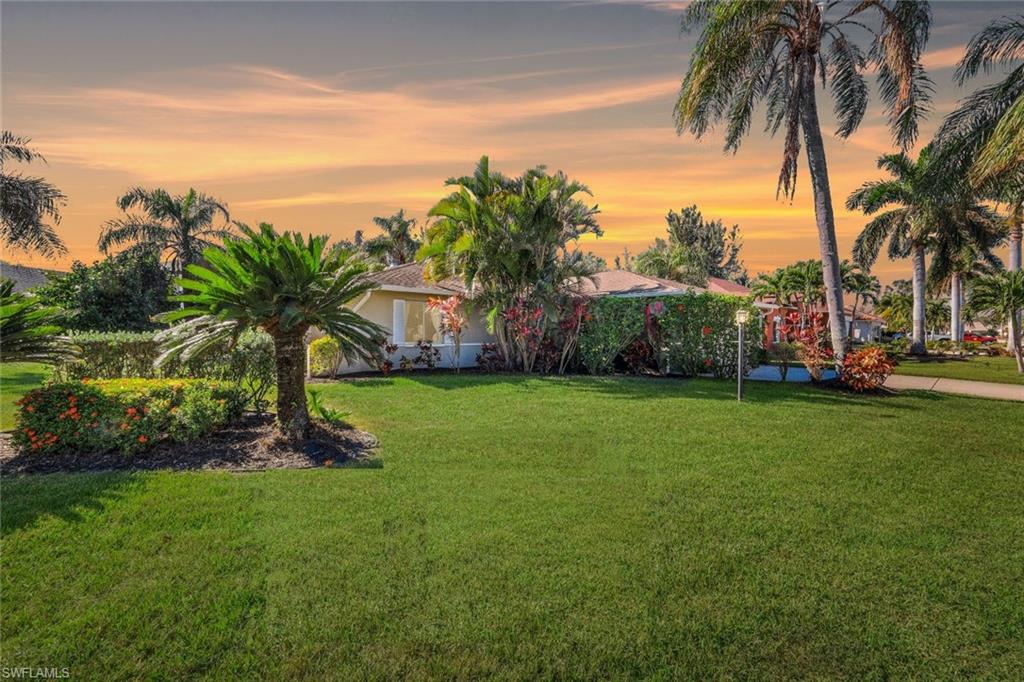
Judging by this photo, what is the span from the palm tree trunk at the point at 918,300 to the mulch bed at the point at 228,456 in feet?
112

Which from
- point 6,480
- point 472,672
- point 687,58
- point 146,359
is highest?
point 687,58

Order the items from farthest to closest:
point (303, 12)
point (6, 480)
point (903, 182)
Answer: point (903, 182), point (303, 12), point (6, 480)

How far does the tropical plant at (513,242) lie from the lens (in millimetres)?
16297

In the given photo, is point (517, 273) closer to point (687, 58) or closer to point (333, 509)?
point (687, 58)

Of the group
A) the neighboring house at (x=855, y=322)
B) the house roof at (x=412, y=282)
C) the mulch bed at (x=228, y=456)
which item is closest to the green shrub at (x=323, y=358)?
the house roof at (x=412, y=282)

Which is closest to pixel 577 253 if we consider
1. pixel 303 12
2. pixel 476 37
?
pixel 476 37

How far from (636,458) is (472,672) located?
15.0 feet

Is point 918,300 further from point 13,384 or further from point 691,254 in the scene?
point 13,384

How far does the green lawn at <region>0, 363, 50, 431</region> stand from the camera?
9.49m

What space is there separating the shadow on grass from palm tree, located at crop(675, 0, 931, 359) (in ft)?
46.8

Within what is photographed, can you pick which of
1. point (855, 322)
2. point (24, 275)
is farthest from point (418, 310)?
point (855, 322)

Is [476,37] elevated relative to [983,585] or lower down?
elevated

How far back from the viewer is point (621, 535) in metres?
4.95


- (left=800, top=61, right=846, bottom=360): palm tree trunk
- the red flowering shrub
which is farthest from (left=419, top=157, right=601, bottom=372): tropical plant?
the red flowering shrub
